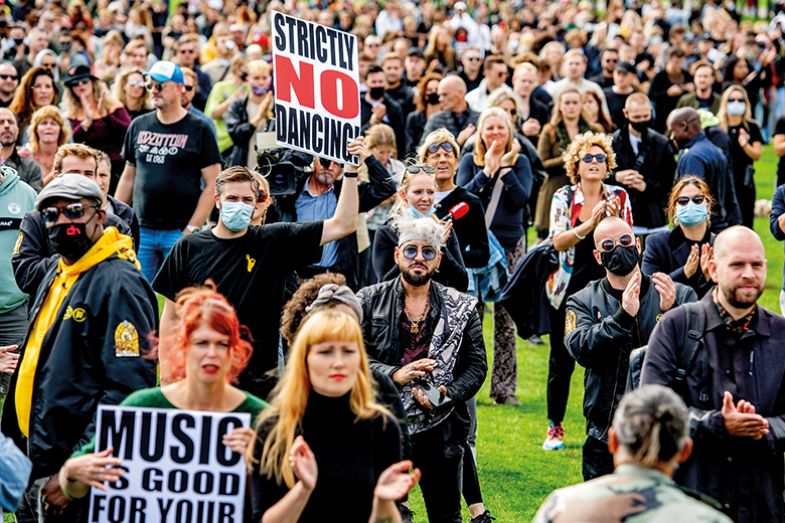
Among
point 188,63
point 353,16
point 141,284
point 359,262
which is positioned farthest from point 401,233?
point 353,16

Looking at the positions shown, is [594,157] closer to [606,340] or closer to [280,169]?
[280,169]

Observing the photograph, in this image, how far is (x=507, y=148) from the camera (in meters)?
12.1

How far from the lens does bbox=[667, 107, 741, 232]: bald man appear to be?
14016mm

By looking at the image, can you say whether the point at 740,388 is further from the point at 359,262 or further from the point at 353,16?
the point at 353,16

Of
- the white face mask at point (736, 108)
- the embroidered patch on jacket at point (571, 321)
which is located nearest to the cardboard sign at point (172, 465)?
the embroidered patch on jacket at point (571, 321)

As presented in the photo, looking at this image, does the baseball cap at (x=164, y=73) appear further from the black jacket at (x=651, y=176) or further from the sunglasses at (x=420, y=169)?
the black jacket at (x=651, y=176)

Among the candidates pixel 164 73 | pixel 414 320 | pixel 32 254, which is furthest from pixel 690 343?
pixel 164 73

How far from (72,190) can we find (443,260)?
3215 mm

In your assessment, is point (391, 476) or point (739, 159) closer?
point (391, 476)

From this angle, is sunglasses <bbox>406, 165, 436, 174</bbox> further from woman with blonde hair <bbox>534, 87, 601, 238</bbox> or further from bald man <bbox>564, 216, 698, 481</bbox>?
woman with blonde hair <bbox>534, 87, 601, 238</bbox>

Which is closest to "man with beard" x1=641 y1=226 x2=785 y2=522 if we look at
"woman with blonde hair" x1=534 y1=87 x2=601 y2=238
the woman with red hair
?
the woman with red hair

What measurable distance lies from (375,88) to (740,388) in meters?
12.1

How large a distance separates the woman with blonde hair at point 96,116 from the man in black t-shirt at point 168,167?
6.60 ft

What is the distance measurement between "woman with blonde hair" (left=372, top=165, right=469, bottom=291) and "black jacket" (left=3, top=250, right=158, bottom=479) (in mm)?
2886
